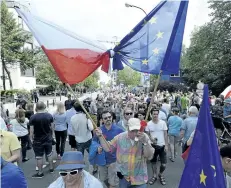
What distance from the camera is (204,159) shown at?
2.88 metres

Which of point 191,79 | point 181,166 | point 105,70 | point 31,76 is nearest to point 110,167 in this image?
point 105,70

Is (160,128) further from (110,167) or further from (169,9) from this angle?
(169,9)

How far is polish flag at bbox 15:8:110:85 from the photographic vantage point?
448cm

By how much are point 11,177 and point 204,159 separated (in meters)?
1.73

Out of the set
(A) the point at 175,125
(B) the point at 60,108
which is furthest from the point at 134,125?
(A) the point at 175,125

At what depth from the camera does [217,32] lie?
116ft

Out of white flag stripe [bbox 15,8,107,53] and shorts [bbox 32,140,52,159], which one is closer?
white flag stripe [bbox 15,8,107,53]

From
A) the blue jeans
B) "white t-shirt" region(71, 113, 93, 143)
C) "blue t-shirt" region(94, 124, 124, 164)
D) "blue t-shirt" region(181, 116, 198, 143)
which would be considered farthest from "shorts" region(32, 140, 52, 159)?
the blue jeans

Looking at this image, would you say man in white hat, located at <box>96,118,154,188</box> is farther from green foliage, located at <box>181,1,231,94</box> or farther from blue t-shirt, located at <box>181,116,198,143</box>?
green foliage, located at <box>181,1,231,94</box>

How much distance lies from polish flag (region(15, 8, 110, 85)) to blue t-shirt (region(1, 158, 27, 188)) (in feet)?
5.67

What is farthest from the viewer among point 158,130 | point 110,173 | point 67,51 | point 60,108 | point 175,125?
point 175,125

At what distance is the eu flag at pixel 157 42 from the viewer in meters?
4.30

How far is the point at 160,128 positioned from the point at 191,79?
37815 millimetres

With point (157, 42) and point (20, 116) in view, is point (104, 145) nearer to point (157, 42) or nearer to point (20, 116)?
point (157, 42)
